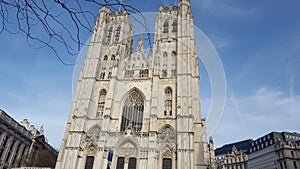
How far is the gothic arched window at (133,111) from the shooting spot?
30.6m

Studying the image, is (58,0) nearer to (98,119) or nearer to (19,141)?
(98,119)

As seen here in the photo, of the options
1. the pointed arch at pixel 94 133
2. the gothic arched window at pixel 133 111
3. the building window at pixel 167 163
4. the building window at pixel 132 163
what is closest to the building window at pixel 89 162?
the pointed arch at pixel 94 133

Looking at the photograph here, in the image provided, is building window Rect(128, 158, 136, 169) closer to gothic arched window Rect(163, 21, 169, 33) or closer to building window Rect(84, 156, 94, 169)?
building window Rect(84, 156, 94, 169)

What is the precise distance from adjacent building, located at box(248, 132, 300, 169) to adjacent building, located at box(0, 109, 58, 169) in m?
47.0

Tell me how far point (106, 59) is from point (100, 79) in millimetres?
4529

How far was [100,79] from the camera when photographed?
35531 mm

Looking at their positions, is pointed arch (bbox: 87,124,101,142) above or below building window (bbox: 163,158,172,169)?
above

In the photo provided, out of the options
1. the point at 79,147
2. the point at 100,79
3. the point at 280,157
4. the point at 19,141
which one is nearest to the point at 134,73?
the point at 100,79

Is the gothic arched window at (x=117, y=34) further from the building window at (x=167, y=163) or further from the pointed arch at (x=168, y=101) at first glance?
the building window at (x=167, y=163)

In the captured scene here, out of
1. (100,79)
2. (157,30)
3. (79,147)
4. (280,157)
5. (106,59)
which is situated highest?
(157,30)

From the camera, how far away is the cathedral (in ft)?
88.4

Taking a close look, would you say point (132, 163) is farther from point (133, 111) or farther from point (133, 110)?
point (133, 110)

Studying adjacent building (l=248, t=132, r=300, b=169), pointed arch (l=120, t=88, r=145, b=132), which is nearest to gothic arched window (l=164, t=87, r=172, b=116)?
pointed arch (l=120, t=88, r=145, b=132)

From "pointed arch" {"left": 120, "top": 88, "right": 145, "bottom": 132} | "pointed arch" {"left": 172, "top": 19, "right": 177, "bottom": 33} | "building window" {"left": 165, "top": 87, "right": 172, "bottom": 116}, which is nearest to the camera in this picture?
"pointed arch" {"left": 120, "top": 88, "right": 145, "bottom": 132}
